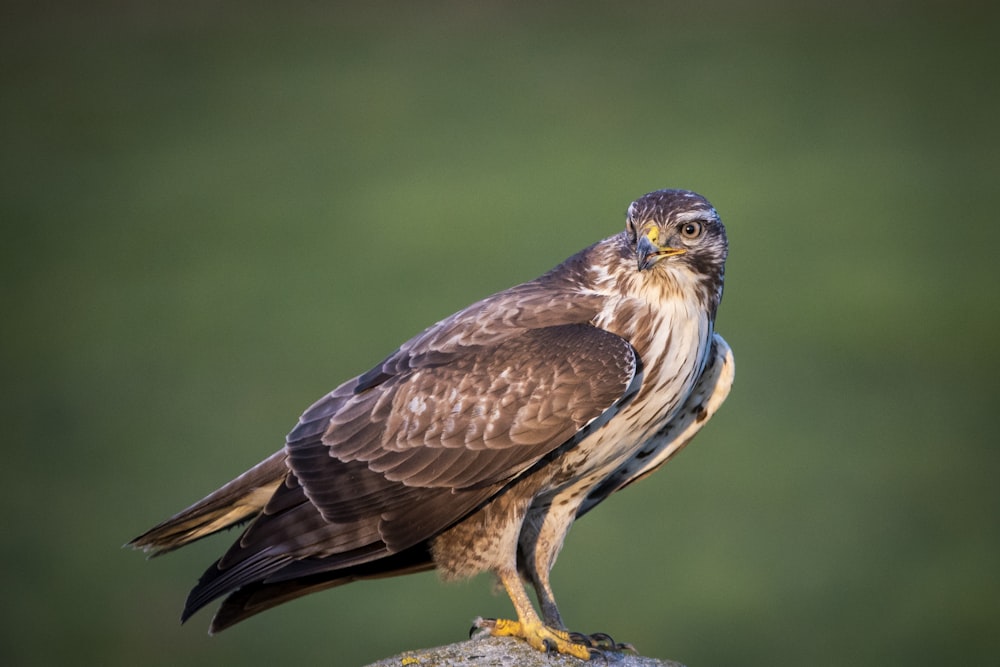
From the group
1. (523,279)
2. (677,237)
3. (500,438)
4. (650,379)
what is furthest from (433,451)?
(523,279)

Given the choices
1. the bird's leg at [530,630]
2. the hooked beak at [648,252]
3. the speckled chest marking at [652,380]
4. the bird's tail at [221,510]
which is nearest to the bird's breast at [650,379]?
the speckled chest marking at [652,380]

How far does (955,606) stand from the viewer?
15812 mm

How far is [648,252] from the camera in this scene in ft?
20.5

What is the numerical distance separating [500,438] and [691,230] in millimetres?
1285

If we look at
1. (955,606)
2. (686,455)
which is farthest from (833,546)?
(686,455)

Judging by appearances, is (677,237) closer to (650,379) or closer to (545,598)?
(650,379)

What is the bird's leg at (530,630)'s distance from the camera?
6.29 m

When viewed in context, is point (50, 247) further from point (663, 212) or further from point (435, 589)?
point (663, 212)

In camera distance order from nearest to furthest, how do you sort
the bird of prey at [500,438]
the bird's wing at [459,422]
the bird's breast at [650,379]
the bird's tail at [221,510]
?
the bird's wing at [459,422]
the bird of prey at [500,438]
the bird's breast at [650,379]
the bird's tail at [221,510]

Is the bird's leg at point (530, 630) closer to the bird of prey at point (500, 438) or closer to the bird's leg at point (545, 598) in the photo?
the bird of prey at point (500, 438)

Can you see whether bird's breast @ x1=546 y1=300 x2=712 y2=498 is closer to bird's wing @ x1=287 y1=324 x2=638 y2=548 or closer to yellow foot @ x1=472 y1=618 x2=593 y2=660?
bird's wing @ x1=287 y1=324 x2=638 y2=548

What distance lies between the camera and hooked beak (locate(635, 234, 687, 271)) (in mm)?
6223

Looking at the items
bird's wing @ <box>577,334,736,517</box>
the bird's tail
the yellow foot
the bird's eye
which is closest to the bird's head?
the bird's eye

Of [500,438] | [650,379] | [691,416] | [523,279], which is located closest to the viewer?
[500,438]
